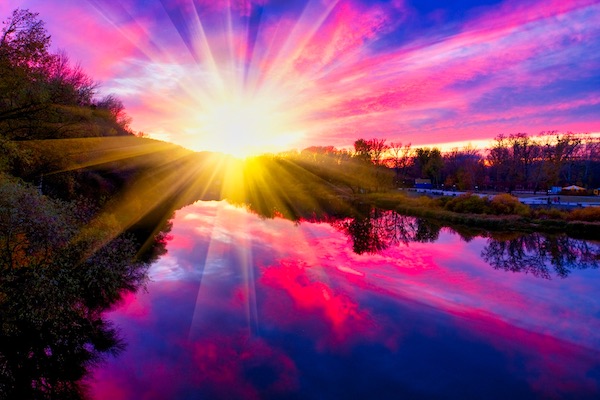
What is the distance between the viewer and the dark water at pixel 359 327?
13539 millimetres

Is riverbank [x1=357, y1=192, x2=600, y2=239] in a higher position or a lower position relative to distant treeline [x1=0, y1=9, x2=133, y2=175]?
lower

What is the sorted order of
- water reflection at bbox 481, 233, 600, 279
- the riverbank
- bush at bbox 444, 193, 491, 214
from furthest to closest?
bush at bbox 444, 193, 491, 214
the riverbank
water reflection at bbox 481, 233, 600, 279

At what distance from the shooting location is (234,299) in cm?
2159

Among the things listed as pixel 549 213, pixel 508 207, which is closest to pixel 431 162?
pixel 508 207

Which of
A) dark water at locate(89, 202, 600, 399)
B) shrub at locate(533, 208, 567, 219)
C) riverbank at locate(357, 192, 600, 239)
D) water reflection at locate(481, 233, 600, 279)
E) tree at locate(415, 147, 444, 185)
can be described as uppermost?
tree at locate(415, 147, 444, 185)

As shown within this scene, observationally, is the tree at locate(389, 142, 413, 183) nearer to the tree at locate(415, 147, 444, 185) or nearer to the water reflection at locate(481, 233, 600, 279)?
the tree at locate(415, 147, 444, 185)

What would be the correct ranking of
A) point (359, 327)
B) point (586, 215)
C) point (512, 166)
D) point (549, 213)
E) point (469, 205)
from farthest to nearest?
1. point (512, 166)
2. point (469, 205)
3. point (549, 213)
4. point (586, 215)
5. point (359, 327)

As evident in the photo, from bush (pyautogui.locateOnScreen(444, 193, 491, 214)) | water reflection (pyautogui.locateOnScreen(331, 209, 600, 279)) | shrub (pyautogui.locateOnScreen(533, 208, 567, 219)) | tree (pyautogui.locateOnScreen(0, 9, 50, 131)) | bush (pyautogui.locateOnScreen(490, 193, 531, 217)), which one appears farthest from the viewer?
bush (pyautogui.locateOnScreen(444, 193, 491, 214))

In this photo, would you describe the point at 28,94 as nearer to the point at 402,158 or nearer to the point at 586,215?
the point at 586,215

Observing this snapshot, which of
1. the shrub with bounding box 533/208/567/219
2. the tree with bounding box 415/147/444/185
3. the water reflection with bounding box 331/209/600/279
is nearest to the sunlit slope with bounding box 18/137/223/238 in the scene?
the water reflection with bounding box 331/209/600/279

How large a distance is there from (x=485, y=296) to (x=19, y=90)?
31.9 metres

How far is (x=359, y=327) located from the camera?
58.9ft

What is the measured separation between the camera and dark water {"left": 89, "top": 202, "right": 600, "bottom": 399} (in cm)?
1354

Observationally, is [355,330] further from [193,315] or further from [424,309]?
[193,315]
